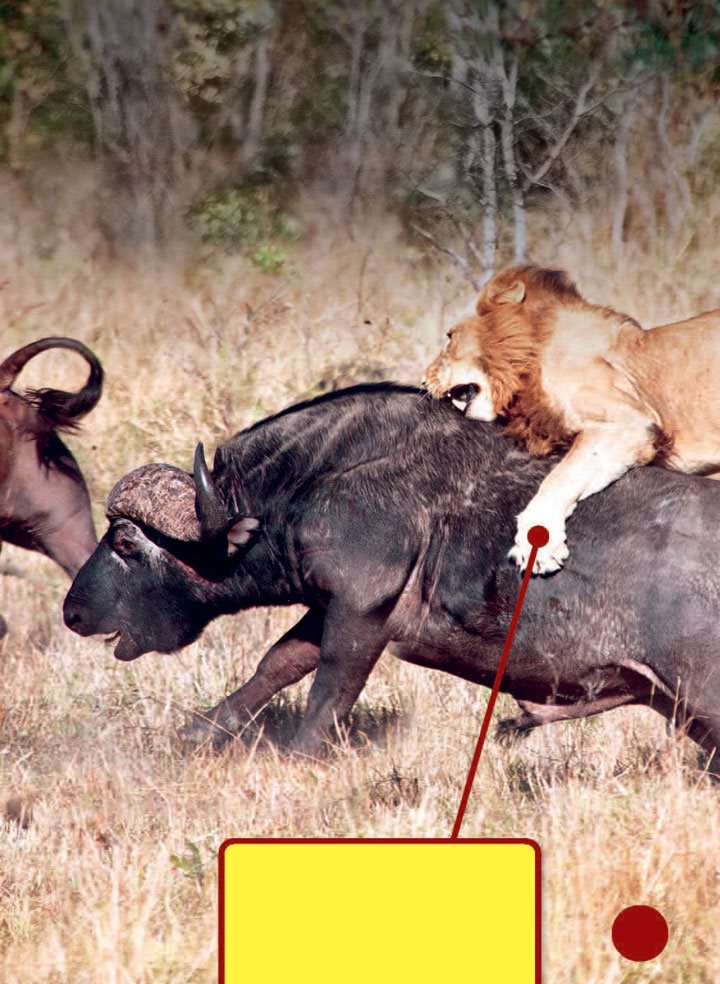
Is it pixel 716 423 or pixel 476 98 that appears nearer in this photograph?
pixel 716 423

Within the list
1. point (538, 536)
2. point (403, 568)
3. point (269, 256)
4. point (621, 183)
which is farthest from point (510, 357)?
point (269, 256)

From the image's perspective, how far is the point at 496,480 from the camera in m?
5.07

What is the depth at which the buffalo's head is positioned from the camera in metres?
5.37

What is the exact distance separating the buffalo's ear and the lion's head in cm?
81

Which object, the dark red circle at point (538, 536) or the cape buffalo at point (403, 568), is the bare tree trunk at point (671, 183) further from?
the dark red circle at point (538, 536)

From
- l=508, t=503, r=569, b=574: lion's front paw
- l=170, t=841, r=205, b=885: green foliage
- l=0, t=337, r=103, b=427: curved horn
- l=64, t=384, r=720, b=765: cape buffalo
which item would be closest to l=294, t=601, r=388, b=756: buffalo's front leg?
l=64, t=384, r=720, b=765: cape buffalo

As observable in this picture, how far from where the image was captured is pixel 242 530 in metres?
5.36

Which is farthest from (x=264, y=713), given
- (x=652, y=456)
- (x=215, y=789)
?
(x=652, y=456)

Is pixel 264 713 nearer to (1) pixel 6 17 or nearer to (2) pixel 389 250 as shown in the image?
(2) pixel 389 250

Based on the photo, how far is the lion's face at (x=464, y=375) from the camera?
5.02 metres

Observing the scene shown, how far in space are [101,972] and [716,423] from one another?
8.38 feet

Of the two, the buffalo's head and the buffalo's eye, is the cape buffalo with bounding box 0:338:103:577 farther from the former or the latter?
the buffalo's eye

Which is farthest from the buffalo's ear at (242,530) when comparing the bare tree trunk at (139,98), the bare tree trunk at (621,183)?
the bare tree trunk at (139,98)

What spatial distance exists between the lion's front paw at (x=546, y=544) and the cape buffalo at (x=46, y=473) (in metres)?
2.56
